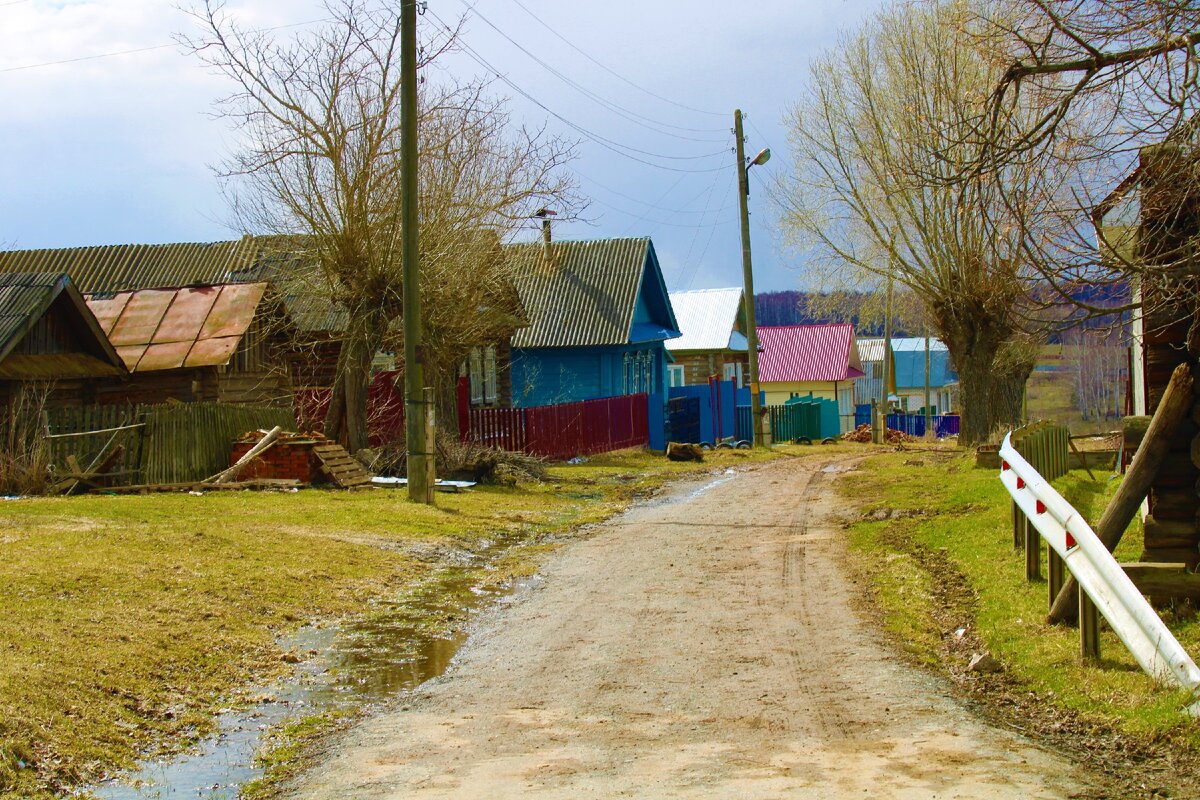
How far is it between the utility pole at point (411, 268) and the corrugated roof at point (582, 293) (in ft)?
53.2

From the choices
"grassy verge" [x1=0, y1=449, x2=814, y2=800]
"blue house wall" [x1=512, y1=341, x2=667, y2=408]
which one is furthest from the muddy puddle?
"blue house wall" [x1=512, y1=341, x2=667, y2=408]

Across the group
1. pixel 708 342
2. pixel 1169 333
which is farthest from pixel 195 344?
pixel 708 342

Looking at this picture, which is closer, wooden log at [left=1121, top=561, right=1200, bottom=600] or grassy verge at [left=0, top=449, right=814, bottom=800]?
grassy verge at [left=0, top=449, right=814, bottom=800]

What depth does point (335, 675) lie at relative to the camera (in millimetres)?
8477

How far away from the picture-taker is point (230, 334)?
2348cm

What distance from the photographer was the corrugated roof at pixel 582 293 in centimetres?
3584

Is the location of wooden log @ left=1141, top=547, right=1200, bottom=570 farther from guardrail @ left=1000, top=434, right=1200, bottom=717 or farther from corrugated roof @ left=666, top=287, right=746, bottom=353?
corrugated roof @ left=666, top=287, right=746, bottom=353

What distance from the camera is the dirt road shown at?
5.52m

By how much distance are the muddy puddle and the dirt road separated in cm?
30

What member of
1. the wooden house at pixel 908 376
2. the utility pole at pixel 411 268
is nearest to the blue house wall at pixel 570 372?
the utility pole at pixel 411 268

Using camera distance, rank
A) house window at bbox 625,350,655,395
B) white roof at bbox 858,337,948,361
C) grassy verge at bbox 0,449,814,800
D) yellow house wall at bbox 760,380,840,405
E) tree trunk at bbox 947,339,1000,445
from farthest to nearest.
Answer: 1. white roof at bbox 858,337,948,361
2. yellow house wall at bbox 760,380,840,405
3. house window at bbox 625,350,655,395
4. tree trunk at bbox 947,339,1000,445
5. grassy verge at bbox 0,449,814,800

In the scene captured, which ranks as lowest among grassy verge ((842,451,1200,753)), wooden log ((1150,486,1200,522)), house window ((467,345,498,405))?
grassy verge ((842,451,1200,753))

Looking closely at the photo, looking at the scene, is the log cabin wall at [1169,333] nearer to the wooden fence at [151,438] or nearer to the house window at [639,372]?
the wooden fence at [151,438]

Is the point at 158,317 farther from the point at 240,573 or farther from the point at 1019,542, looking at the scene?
the point at 1019,542
